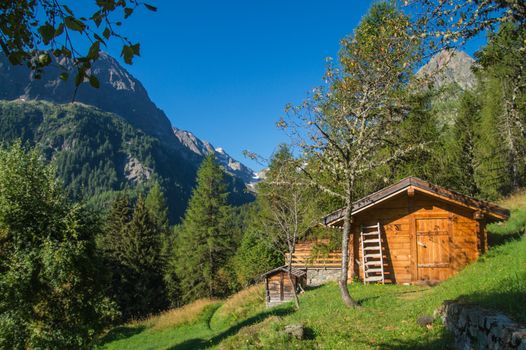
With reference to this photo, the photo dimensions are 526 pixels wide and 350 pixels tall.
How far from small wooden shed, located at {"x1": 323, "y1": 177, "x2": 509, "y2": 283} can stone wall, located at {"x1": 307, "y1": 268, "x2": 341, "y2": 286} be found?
834cm

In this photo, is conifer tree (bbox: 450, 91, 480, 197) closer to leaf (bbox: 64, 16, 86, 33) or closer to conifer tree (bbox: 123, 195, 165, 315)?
conifer tree (bbox: 123, 195, 165, 315)

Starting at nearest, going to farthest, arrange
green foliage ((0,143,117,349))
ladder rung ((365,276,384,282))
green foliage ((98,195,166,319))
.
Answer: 1. green foliage ((0,143,117,349))
2. ladder rung ((365,276,384,282))
3. green foliage ((98,195,166,319))

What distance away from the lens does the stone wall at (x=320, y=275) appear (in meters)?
28.3

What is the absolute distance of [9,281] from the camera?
1509 centimetres

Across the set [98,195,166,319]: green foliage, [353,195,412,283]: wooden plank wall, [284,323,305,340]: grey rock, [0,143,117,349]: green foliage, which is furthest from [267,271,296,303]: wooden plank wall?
[98,195,166,319]: green foliage

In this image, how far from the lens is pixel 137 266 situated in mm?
41500

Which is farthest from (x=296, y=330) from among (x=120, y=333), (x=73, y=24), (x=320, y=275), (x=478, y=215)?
(x=120, y=333)

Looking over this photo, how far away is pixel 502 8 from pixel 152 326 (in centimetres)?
2655

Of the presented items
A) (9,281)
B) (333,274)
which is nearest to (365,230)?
(333,274)

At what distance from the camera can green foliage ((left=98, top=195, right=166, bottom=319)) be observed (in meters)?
40.6

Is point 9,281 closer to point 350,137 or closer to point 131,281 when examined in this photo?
point 350,137

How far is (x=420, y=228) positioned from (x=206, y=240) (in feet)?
95.0

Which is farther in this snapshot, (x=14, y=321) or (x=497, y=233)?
(x=497, y=233)

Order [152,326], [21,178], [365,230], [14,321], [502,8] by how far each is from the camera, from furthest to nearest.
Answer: [152,326]
[365,230]
[21,178]
[14,321]
[502,8]
